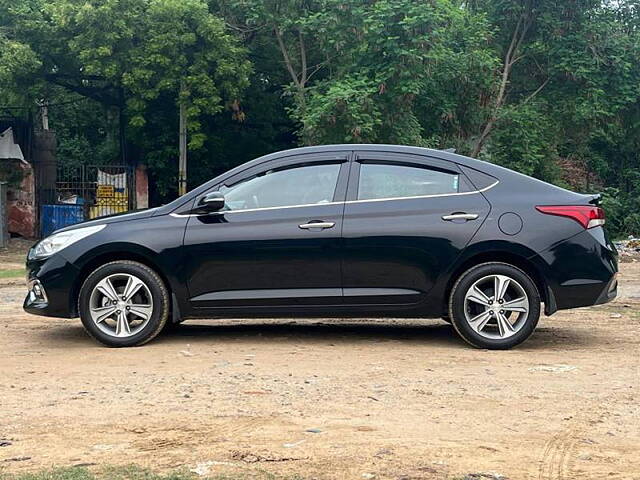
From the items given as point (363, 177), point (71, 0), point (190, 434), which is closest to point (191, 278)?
point (363, 177)

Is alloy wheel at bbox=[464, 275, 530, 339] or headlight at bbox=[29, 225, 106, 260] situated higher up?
headlight at bbox=[29, 225, 106, 260]

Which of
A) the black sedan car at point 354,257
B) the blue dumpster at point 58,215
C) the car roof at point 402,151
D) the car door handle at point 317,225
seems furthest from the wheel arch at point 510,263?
the blue dumpster at point 58,215

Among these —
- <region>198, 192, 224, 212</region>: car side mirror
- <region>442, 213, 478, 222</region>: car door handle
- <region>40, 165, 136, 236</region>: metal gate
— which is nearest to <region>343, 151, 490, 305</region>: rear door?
<region>442, 213, 478, 222</region>: car door handle

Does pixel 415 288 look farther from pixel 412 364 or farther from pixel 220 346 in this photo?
pixel 220 346

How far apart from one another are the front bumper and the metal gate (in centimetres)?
2100

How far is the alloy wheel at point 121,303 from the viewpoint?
689 cm

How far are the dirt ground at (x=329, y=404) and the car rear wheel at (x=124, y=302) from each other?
168 mm

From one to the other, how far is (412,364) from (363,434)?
6.32 feet

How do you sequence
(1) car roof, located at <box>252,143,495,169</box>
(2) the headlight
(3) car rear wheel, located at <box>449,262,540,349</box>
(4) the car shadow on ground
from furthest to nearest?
(4) the car shadow on ground, (1) car roof, located at <box>252,143,495,169</box>, (2) the headlight, (3) car rear wheel, located at <box>449,262,540,349</box>

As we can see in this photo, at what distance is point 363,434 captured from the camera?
427 cm

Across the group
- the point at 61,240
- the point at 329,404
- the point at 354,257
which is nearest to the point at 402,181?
the point at 354,257

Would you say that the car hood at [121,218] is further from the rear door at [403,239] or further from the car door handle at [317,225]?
the rear door at [403,239]

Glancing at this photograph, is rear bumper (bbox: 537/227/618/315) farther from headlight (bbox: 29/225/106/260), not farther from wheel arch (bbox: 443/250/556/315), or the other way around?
headlight (bbox: 29/225/106/260)

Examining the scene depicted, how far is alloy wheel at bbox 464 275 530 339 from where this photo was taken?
6.74 m
